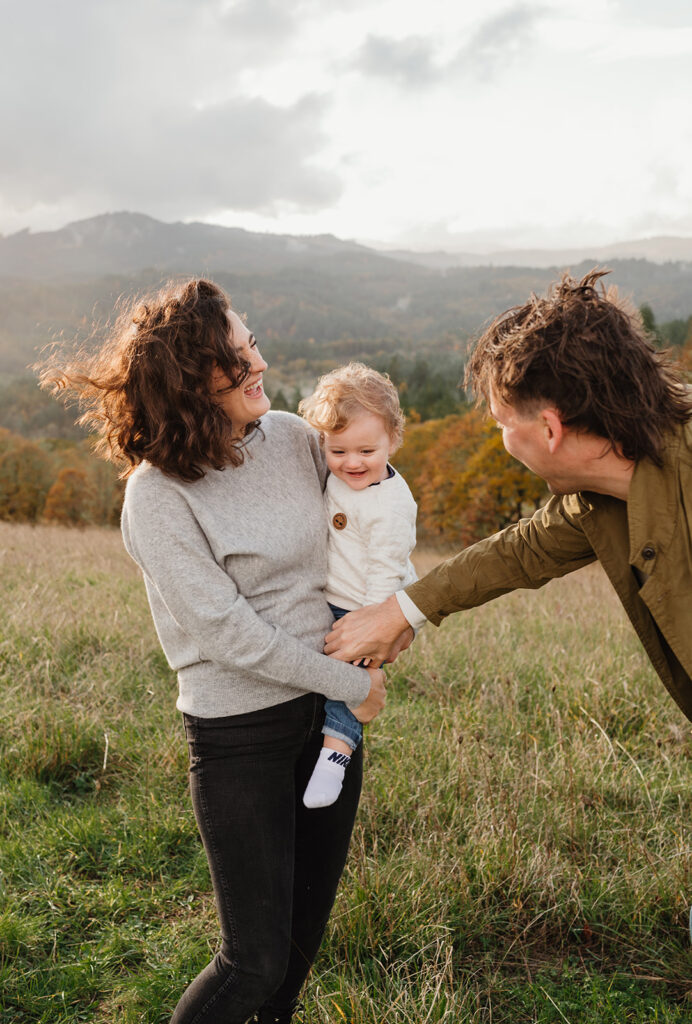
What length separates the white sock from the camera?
2.03 m

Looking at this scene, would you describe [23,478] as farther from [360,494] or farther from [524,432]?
[524,432]

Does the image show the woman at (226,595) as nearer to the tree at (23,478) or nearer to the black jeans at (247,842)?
the black jeans at (247,842)

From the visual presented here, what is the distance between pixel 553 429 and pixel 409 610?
2.45 ft

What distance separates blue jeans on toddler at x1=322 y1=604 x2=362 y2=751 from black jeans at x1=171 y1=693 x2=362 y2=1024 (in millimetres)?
49

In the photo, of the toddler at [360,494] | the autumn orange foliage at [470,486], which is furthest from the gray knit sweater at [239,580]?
the autumn orange foliage at [470,486]

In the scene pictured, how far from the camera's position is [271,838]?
1.92m

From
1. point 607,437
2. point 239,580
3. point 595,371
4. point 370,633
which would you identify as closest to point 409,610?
point 370,633

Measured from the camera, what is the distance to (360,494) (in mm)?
2332

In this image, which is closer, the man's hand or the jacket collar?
the jacket collar

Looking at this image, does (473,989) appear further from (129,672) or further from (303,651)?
(129,672)

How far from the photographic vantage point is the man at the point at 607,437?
6.59 ft

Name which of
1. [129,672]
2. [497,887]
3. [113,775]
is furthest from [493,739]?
[129,672]

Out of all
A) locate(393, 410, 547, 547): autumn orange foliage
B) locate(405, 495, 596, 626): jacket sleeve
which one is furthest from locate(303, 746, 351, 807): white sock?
locate(393, 410, 547, 547): autumn orange foliage

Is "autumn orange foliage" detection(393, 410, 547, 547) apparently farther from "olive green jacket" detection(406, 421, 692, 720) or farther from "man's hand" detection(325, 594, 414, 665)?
"man's hand" detection(325, 594, 414, 665)
